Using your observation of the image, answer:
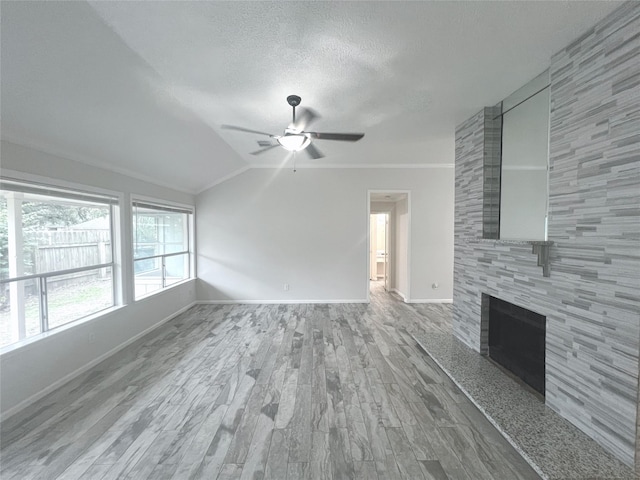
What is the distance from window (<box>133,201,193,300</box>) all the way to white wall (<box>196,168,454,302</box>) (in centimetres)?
33

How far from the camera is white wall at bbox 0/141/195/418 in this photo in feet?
7.21

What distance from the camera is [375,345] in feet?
11.3

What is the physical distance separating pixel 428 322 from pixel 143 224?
478 centimetres

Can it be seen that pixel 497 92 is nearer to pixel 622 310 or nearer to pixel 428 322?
pixel 622 310

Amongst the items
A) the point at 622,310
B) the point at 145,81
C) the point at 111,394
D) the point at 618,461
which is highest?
the point at 145,81

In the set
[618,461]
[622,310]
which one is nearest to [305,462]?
[618,461]

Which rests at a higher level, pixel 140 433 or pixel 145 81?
pixel 145 81

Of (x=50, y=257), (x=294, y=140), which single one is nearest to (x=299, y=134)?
(x=294, y=140)

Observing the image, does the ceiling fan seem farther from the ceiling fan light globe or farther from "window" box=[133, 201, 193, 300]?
"window" box=[133, 201, 193, 300]

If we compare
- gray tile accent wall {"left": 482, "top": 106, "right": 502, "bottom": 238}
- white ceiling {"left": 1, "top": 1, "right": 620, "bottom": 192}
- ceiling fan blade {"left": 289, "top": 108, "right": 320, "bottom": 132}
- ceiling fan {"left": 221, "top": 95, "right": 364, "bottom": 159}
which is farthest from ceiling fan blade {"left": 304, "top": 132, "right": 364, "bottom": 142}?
gray tile accent wall {"left": 482, "top": 106, "right": 502, "bottom": 238}

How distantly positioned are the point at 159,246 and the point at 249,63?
3590mm

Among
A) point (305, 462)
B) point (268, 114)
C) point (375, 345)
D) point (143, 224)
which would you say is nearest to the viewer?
point (305, 462)

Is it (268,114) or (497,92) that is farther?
(268,114)

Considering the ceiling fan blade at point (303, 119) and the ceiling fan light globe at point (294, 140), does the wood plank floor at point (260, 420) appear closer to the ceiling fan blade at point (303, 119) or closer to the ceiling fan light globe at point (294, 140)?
the ceiling fan light globe at point (294, 140)
